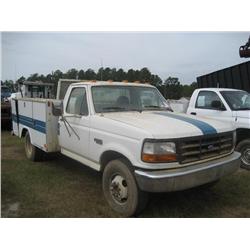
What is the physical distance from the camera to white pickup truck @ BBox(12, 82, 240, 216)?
3.49 metres

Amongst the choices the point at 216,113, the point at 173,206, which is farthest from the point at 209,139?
the point at 216,113

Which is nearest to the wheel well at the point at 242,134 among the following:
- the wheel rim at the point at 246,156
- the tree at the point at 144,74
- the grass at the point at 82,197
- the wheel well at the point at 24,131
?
the wheel rim at the point at 246,156

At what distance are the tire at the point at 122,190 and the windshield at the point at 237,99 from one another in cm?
371

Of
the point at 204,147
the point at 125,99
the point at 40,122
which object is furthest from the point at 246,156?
the point at 40,122

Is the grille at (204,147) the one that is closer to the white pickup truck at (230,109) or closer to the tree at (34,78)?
the white pickup truck at (230,109)

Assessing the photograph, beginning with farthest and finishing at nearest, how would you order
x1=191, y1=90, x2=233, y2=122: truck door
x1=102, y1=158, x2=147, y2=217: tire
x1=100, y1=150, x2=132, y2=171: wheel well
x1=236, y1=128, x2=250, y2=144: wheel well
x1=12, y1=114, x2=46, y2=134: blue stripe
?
x1=191, y1=90, x2=233, y2=122: truck door → x1=236, y1=128, x2=250, y2=144: wheel well → x1=12, y1=114, x2=46, y2=134: blue stripe → x1=100, y1=150, x2=132, y2=171: wheel well → x1=102, y1=158, x2=147, y2=217: tire

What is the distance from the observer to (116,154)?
4.06 m

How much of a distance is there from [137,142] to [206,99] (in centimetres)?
418

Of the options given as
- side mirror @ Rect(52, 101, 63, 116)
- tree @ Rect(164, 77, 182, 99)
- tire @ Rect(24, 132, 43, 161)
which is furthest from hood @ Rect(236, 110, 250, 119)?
tree @ Rect(164, 77, 182, 99)

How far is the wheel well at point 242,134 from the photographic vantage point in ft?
20.9

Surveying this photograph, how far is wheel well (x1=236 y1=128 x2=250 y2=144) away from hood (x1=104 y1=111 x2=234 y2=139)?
7.37 ft

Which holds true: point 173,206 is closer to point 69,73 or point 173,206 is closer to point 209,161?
point 209,161

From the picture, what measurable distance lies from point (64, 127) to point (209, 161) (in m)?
2.66

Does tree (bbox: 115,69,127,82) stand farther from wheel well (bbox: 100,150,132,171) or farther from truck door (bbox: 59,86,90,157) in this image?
wheel well (bbox: 100,150,132,171)
